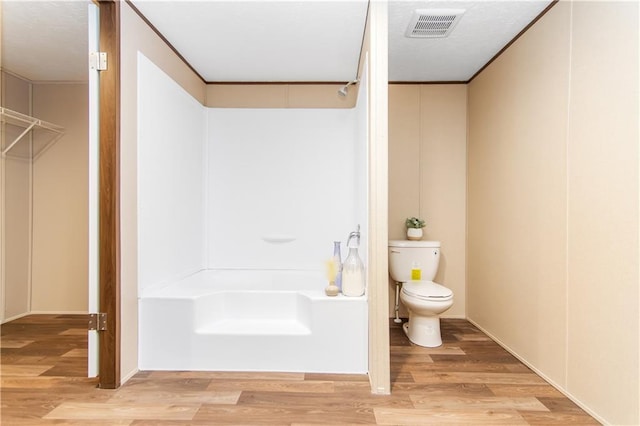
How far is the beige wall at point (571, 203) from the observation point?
1.34 m

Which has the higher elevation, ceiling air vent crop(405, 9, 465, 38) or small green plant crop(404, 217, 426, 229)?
ceiling air vent crop(405, 9, 465, 38)

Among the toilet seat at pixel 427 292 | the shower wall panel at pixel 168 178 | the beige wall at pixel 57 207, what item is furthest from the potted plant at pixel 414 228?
the beige wall at pixel 57 207

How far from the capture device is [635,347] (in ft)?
4.23

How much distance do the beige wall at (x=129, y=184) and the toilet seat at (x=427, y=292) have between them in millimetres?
1854

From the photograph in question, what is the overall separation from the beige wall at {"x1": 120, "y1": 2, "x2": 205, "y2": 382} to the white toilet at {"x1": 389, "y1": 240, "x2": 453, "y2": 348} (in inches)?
Result: 73.0

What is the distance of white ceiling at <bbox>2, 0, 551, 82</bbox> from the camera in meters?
1.86

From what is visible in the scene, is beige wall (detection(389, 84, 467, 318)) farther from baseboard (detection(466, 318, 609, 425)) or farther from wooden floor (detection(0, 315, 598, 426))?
wooden floor (detection(0, 315, 598, 426))

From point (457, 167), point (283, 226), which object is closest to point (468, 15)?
point (457, 167)

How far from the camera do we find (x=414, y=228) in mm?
2768

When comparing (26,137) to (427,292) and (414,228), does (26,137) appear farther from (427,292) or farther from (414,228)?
(427,292)

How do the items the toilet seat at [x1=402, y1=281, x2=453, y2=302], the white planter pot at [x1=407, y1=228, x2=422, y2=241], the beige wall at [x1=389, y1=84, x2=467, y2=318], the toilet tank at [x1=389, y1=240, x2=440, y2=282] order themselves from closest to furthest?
the toilet seat at [x1=402, y1=281, x2=453, y2=302]
the toilet tank at [x1=389, y1=240, x2=440, y2=282]
the white planter pot at [x1=407, y1=228, x2=422, y2=241]
the beige wall at [x1=389, y1=84, x2=467, y2=318]

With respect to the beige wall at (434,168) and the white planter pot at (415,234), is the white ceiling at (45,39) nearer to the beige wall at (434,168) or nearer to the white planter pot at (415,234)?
the beige wall at (434,168)

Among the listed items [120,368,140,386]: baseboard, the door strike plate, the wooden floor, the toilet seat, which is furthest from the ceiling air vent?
[120,368,140,386]: baseboard

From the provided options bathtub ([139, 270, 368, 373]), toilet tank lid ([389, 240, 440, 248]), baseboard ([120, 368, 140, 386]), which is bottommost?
baseboard ([120, 368, 140, 386])
